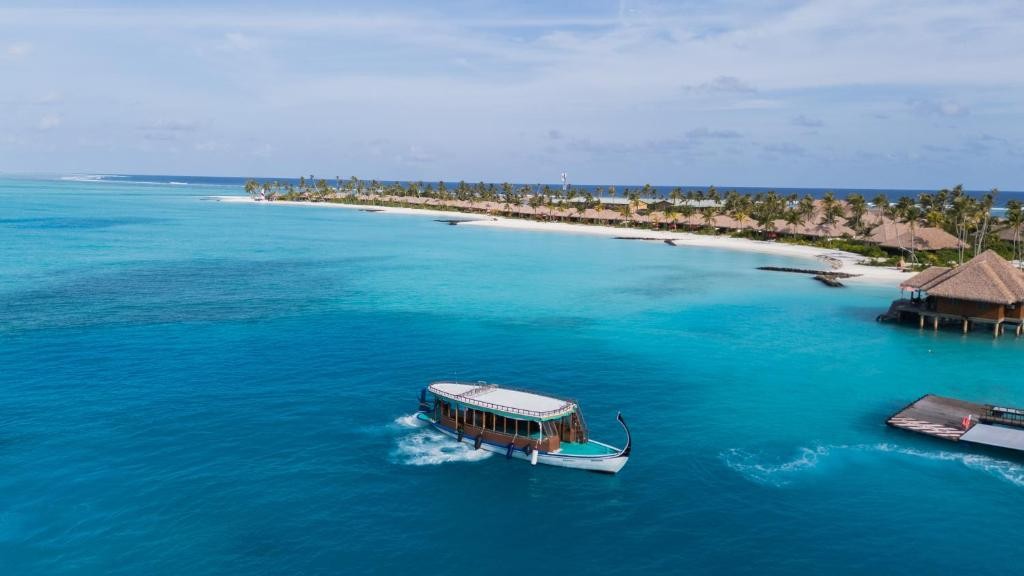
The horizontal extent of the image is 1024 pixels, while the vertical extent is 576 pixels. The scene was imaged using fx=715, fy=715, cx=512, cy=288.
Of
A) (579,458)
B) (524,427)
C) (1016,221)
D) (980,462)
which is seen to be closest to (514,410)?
(524,427)

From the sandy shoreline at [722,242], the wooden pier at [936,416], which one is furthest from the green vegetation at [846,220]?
the wooden pier at [936,416]

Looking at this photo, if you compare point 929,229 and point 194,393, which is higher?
point 929,229

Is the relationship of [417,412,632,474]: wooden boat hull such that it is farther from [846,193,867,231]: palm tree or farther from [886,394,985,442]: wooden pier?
[846,193,867,231]: palm tree

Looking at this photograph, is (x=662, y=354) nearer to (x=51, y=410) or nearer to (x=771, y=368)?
(x=771, y=368)

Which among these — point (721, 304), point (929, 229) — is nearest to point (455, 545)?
point (721, 304)

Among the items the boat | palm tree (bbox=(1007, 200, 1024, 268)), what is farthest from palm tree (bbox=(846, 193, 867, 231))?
the boat

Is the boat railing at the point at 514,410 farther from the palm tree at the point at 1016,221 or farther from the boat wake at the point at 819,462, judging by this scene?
the palm tree at the point at 1016,221
